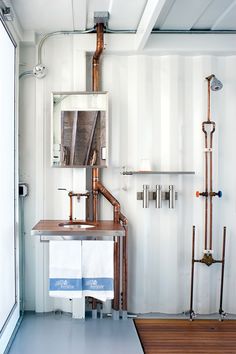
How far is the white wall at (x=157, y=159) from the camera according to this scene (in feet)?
10.6

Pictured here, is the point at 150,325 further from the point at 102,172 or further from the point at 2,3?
the point at 2,3

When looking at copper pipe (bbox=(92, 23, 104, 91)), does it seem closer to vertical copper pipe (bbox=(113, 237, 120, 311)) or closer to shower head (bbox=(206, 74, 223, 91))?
shower head (bbox=(206, 74, 223, 91))

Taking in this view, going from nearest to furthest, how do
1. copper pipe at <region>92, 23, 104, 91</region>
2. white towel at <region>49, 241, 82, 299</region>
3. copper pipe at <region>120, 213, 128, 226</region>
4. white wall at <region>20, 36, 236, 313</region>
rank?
white towel at <region>49, 241, 82, 299</region> → copper pipe at <region>92, 23, 104, 91</region> → copper pipe at <region>120, 213, 128, 226</region> → white wall at <region>20, 36, 236, 313</region>

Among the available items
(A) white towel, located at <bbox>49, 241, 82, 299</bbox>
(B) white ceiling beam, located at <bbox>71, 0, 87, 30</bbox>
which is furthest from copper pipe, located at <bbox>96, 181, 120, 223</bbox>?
(B) white ceiling beam, located at <bbox>71, 0, 87, 30</bbox>

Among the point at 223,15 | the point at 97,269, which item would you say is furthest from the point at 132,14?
the point at 97,269

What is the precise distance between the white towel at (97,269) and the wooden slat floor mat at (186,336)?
546 mm

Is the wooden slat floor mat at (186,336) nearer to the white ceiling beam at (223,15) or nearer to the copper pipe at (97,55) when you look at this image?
the copper pipe at (97,55)

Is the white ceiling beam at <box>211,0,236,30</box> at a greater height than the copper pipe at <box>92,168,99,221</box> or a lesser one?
greater

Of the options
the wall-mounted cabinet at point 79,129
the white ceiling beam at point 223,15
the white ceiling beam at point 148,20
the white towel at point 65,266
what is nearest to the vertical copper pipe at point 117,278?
the white towel at point 65,266

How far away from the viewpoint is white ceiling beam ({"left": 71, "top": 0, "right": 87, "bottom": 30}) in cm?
258

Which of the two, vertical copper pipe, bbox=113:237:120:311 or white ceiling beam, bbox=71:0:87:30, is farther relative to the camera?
vertical copper pipe, bbox=113:237:120:311

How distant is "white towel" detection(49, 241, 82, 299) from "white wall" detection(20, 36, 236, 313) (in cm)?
57

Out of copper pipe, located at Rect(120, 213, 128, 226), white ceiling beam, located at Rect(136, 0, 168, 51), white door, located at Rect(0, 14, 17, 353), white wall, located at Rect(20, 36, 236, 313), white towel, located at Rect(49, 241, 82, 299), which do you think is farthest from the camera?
white wall, located at Rect(20, 36, 236, 313)

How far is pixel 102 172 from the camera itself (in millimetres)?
3248
